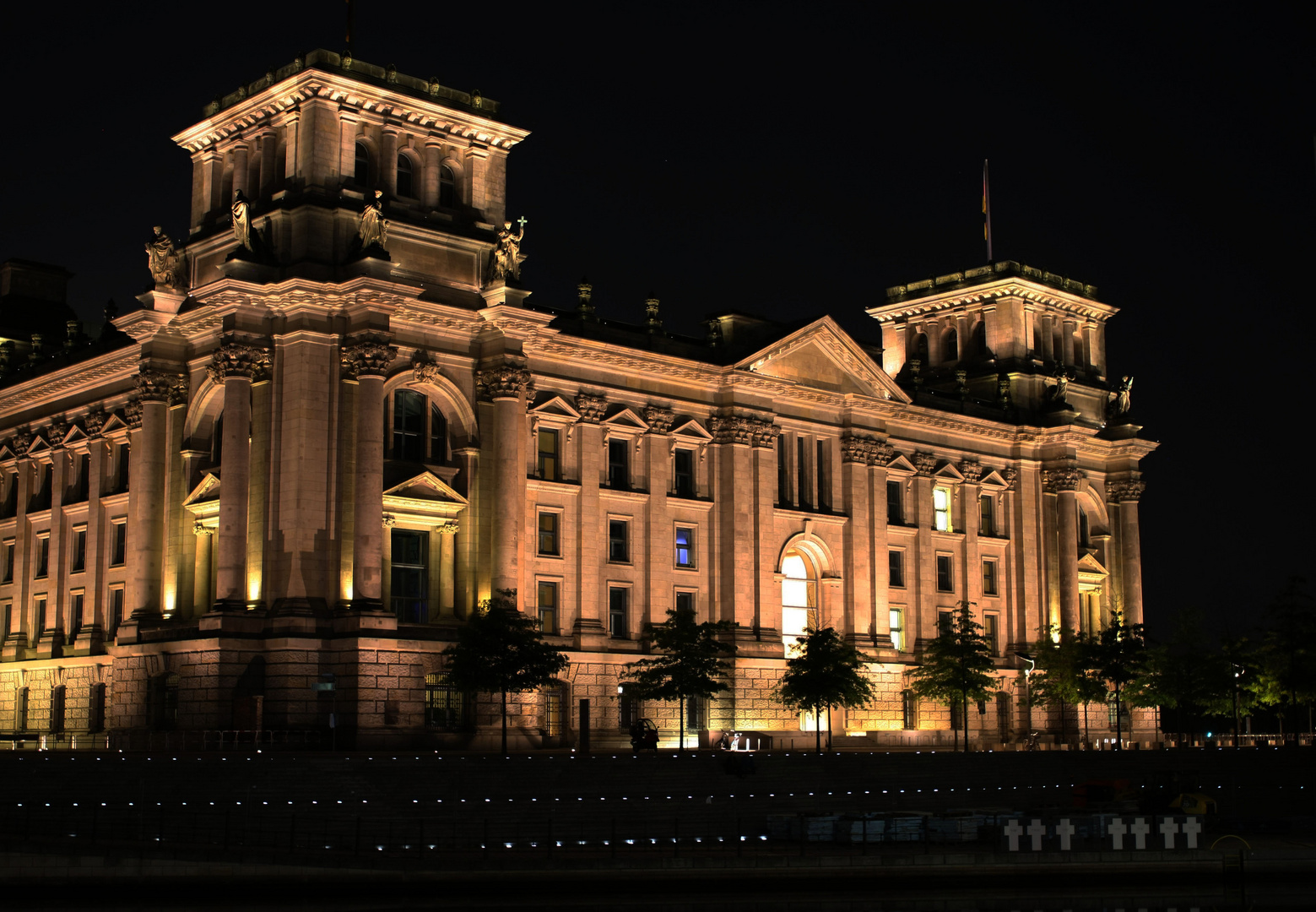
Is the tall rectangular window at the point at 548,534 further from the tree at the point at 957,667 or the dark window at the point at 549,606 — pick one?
the tree at the point at 957,667

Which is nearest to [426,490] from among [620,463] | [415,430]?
[415,430]

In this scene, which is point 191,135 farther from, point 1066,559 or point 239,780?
point 1066,559

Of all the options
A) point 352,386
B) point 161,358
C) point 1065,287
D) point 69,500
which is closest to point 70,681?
point 69,500

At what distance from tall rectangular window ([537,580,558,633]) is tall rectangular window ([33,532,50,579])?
2567 cm

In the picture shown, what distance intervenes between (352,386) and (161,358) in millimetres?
10632

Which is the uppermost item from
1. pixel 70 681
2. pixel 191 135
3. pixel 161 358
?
pixel 191 135

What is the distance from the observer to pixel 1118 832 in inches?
1683

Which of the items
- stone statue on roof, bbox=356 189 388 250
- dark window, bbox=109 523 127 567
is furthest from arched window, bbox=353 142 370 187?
dark window, bbox=109 523 127 567

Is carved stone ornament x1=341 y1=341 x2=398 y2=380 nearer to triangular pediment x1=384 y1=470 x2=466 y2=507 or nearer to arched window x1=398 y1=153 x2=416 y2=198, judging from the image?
triangular pediment x1=384 y1=470 x2=466 y2=507

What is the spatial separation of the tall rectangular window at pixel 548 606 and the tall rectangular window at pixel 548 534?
1.49 metres

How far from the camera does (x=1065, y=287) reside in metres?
102

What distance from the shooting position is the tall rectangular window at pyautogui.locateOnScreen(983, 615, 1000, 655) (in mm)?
93062

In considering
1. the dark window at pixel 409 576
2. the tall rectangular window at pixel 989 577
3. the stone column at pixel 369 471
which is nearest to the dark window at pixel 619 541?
the dark window at pixel 409 576

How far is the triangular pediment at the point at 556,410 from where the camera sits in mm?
72562
